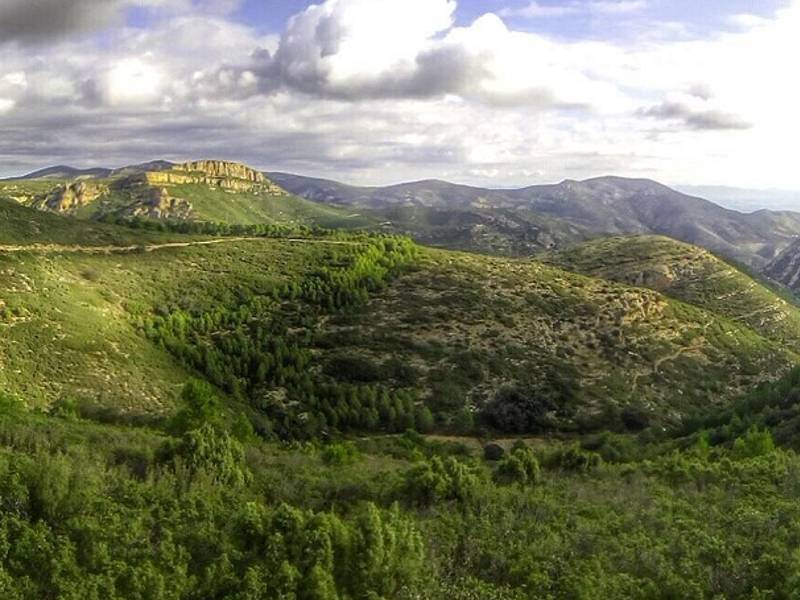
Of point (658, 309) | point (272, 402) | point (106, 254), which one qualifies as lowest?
point (272, 402)

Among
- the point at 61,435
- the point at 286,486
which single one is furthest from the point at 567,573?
the point at 61,435

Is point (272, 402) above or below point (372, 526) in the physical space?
below

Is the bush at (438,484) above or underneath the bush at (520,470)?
above

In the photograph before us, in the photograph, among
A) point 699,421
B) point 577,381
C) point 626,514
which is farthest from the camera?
point 577,381

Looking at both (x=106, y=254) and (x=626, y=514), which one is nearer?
(x=626, y=514)

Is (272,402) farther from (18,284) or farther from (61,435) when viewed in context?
(61,435)

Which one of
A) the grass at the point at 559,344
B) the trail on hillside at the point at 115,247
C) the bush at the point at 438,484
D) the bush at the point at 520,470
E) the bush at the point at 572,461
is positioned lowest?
the grass at the point at 559,344

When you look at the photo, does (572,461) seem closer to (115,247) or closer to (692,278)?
(115,247)

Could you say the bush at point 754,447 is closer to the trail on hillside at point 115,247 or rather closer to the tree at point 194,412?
the tree at point 194,412

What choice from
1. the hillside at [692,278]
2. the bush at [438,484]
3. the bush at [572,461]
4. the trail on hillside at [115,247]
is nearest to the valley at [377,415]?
the bush at [438,484]
